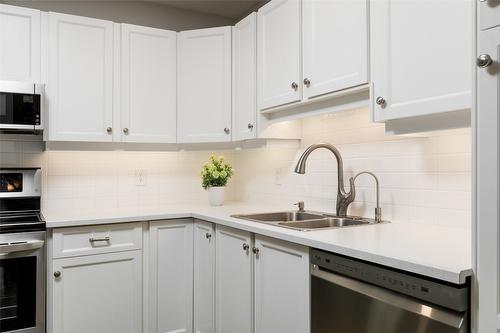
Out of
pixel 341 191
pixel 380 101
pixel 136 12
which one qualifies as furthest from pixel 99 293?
pixel 136 12

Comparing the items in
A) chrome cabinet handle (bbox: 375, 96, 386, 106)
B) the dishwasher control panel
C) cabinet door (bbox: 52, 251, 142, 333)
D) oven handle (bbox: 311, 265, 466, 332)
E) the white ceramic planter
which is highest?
chrome cabinet handle (bbox: 375, 96, 386, 106)

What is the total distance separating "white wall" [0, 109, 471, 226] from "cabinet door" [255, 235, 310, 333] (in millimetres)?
630

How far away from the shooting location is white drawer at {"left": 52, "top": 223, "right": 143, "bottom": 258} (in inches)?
89.0

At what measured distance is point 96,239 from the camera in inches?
92.0

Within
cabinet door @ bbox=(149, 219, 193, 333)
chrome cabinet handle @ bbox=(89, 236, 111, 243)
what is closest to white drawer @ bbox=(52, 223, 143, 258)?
chrome cabinet handle @ bbox=(89, 236, 111, 243)

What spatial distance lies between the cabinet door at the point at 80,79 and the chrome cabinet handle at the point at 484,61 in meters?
2.25

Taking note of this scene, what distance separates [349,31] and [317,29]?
25 centimetres

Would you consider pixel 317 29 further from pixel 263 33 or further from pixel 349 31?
pixel 263 33

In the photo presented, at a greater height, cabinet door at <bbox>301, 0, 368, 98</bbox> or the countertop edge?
cabinet door at <bbox>301, 0, 368, 98</bbox>

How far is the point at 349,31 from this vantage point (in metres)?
1.81

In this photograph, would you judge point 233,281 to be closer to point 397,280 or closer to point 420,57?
point 397,280

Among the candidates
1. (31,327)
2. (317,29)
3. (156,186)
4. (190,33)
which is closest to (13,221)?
(31,327)

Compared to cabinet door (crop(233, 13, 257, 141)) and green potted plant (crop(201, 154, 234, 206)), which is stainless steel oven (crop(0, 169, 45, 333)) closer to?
green potted plant (crop(201, 154, 234, 206))

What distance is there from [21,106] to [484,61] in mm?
2357
